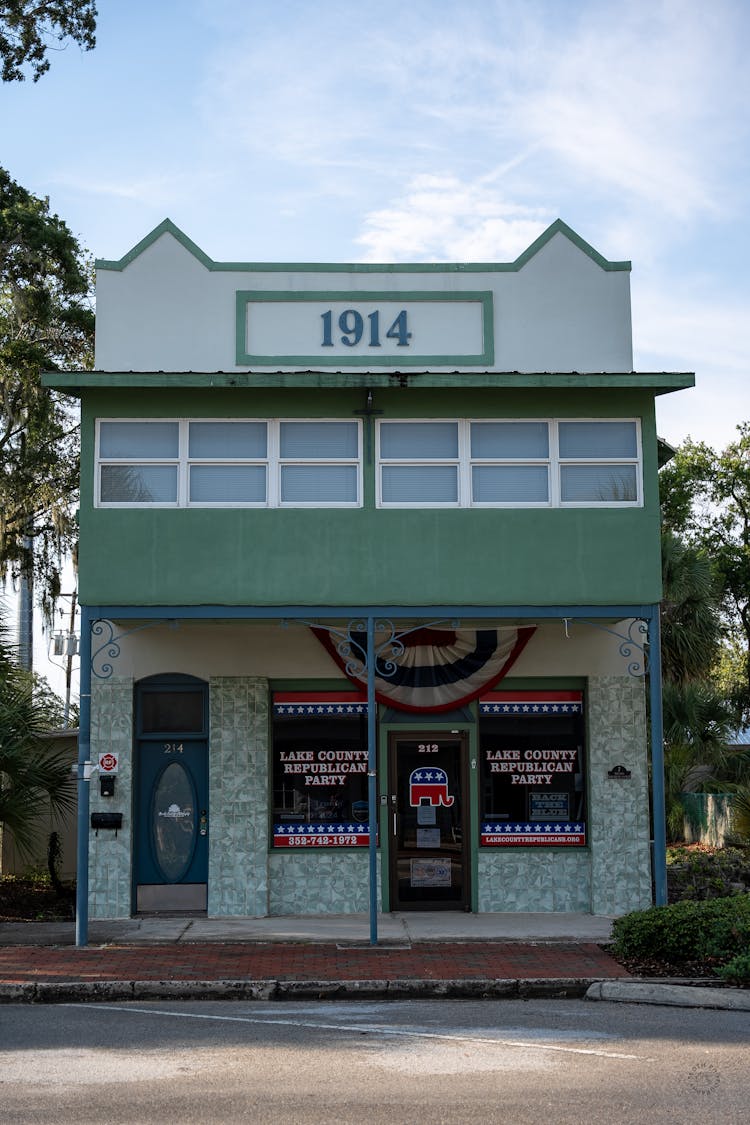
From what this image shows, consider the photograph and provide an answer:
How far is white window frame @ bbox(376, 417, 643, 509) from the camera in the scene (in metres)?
15.4

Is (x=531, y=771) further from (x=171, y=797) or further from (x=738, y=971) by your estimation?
(x=738, y=971)

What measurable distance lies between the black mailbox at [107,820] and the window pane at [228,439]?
4703mm

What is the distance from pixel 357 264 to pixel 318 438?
95.4 inches

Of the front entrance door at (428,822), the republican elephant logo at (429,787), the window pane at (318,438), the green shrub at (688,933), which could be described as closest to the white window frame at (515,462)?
the window pane at (318,438)

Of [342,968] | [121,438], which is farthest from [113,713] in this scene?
[342,968]

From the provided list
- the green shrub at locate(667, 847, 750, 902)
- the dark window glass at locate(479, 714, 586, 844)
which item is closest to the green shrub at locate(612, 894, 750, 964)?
the dark window glass at locate(479, 714, 586, 844)

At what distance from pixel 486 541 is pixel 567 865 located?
4.47 metres

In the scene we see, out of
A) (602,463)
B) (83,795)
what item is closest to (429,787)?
(83,795)

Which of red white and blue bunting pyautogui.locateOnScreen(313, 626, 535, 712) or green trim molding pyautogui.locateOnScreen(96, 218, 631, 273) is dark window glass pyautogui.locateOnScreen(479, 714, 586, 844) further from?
green trim molding pyautogui.locateOnScreen(96, 218, 631, 273)

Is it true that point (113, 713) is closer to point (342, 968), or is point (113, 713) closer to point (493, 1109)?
point (342, 968)

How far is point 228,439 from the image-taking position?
50.8 ft

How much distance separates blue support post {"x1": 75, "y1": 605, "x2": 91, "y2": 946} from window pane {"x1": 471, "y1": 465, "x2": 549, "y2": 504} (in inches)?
192

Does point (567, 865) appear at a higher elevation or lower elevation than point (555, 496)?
lower

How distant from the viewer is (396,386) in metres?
15.1
